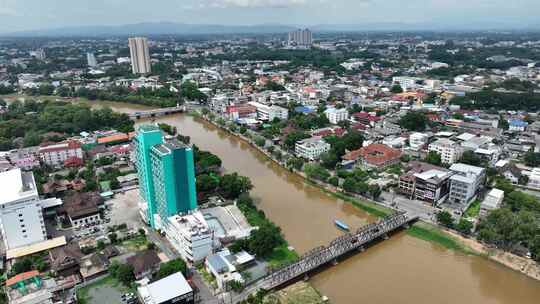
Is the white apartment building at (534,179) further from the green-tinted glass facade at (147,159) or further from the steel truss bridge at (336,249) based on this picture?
the green-tinted glass facade at (147,159)

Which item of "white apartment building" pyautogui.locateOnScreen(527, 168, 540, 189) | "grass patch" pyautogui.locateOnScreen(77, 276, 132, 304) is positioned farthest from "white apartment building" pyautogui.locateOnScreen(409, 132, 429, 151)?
"grass patch" pyautogui.locateOnScreen(77, 276, 132, 304)

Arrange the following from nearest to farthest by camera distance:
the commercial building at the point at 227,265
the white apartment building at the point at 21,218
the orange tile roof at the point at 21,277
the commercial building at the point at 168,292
Result: the commercial building at the point at 168,292
the orange tile roof at the point at 21,277
the commercial building at the point at 227,265
the white apartment building at the point at 21,218

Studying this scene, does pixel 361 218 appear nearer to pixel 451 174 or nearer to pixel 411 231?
pixel 411 231

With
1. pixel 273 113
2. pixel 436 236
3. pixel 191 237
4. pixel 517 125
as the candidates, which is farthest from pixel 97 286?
pixel 517 125

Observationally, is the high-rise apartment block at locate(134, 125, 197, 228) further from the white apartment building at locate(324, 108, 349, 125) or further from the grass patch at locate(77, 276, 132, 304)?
the white apartment building at locate(324, 108, 349, 125)

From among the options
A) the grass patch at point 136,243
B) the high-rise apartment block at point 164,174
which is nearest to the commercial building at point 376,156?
the high-rise apartment block at point 164,174

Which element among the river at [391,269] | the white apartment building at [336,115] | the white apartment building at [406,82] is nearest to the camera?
the river at [391,269]
